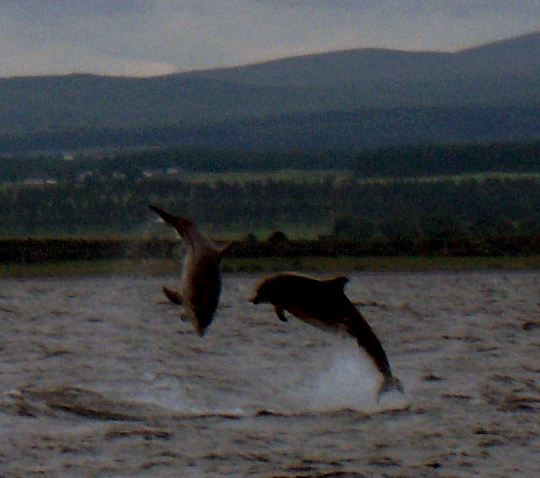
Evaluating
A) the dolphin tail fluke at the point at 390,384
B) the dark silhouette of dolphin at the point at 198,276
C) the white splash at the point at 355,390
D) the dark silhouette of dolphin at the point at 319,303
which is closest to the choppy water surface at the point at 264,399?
the white splash at the point at 355,390

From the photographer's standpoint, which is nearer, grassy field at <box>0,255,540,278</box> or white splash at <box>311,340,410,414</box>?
white splash at <box>311,340,410,414</box>


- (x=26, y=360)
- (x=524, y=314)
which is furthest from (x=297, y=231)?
(x=26, y=360)

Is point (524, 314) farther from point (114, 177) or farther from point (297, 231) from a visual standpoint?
point (114, 177)

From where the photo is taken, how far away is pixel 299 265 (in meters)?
62.6

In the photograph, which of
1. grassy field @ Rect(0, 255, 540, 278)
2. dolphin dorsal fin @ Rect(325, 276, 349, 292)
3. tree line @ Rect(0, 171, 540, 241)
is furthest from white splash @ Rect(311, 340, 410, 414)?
tree line @ Rect(0, 171, 540, 241)

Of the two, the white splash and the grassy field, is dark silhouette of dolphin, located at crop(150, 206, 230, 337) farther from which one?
the grassy field

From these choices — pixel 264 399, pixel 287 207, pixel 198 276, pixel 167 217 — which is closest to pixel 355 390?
pixel 264 399

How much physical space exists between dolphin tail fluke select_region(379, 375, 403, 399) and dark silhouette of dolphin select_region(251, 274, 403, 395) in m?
0.13

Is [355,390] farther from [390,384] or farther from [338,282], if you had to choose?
[338,282]

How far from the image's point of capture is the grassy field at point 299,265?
62906mm

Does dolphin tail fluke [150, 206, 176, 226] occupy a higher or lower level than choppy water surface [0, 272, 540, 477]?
higher

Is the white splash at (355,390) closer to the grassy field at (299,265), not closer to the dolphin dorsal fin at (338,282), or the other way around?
the dolphin dorsal fin at (338,282)

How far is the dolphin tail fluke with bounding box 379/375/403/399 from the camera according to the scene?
21.7 meters

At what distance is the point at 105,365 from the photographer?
1209 inches
